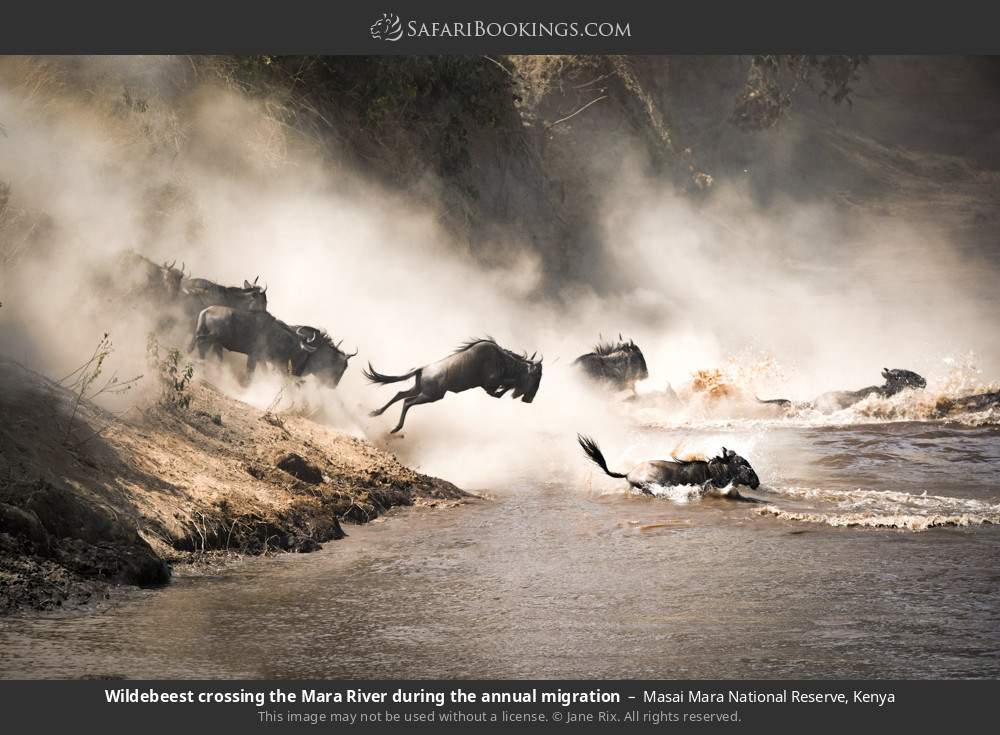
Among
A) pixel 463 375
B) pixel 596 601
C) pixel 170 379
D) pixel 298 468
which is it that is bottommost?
pixel 596 601

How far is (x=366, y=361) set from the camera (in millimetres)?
18250

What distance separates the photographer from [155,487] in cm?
902

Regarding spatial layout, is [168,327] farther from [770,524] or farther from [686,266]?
[686,266]

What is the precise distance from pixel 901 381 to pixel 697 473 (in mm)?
8928

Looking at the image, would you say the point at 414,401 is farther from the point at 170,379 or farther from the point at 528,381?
the point at 170,379

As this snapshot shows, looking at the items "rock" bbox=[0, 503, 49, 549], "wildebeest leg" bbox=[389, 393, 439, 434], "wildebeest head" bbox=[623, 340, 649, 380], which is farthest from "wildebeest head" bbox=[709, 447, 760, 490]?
"wildebeest head" bbox=[623, 340, 649, 380]

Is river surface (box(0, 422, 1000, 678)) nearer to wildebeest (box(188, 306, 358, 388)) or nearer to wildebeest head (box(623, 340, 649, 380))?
wildebeest (box(188, 306, 358, 388))

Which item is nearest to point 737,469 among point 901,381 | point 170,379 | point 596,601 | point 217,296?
point 596,601

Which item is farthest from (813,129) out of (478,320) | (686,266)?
(478,320)

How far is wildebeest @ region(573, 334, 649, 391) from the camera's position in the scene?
1992 centimetres

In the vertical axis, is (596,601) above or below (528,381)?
below

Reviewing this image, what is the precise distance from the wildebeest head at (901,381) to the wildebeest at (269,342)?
30.5 ft

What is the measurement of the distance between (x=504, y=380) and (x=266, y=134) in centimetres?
765

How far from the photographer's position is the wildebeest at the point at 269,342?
14.1 metres
